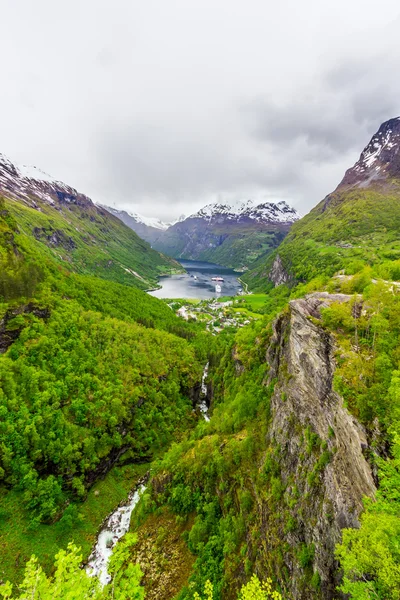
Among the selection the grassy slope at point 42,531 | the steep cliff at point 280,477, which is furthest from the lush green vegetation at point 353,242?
the grassy slope at point 42,531

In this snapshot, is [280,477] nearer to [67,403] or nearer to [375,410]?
[375,410]

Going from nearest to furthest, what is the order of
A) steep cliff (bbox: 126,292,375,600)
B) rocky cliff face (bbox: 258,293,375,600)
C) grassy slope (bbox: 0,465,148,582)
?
rocky cliff face (bbox: 258,293,375,600) → steep cliff (bbox: 126,292,375,600) → grassy slope (bbox: 0,465,148,582)

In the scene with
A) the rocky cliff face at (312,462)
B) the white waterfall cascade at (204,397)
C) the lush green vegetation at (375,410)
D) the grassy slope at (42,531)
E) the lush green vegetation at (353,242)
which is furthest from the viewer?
the lush green vegetation at (353,242)

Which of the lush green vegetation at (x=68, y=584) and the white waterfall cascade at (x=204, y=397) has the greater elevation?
the lush green vegetation at (x=68, y=584)

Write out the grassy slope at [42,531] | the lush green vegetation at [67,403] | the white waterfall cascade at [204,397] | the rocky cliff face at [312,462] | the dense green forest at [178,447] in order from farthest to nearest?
the white waterfall cascade at [204,397], the lush green vegetation at [67,403], the grassy slope at [42,531], the rocky cliff face at [312,462], the dense green forest at [178,447]

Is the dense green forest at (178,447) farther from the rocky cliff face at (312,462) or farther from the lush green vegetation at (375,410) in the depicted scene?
the rocky cliff face at (312,462)

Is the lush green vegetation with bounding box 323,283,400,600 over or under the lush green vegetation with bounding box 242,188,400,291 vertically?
under

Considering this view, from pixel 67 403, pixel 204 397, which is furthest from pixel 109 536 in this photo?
pixel 204 397

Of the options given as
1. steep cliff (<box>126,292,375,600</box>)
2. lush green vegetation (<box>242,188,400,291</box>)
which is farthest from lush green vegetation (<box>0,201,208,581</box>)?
lush green vegetation (<box>242,188,400,291</box>)

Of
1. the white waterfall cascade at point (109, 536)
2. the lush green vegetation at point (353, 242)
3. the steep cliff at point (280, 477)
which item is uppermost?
the lush green vegetation at point (353, 242)

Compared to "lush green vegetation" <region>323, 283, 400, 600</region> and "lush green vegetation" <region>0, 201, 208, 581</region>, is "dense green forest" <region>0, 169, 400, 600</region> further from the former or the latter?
"lush green vegetation" <region>0, 201, 208, 581</region>
